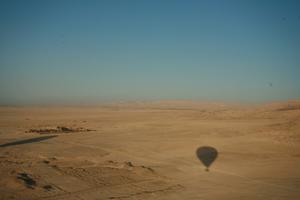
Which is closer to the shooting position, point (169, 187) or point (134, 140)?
point (169, 187)

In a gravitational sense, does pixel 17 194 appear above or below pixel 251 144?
below

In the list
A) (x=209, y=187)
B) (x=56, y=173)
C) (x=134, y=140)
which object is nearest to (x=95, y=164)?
(x=56, y=173)

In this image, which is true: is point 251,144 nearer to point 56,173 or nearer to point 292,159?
point 292,159

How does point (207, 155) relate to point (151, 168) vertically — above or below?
above

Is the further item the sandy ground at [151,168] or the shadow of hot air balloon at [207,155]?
the shadow of hot air balloon at [207,155]

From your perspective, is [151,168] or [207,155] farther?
[207,155]

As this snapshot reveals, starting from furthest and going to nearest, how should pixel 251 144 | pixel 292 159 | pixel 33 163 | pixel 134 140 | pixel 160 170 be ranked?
1. pixel 134 140
2. pixel 251 144
3. pixel 292 159
4. pixel 33 163
5. pixel 160 170

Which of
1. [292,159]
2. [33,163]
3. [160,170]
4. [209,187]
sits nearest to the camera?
[209,187]

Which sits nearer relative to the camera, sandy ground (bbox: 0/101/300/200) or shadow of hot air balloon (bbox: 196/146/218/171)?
sandy ground (bbox: 0/101/300/200)
